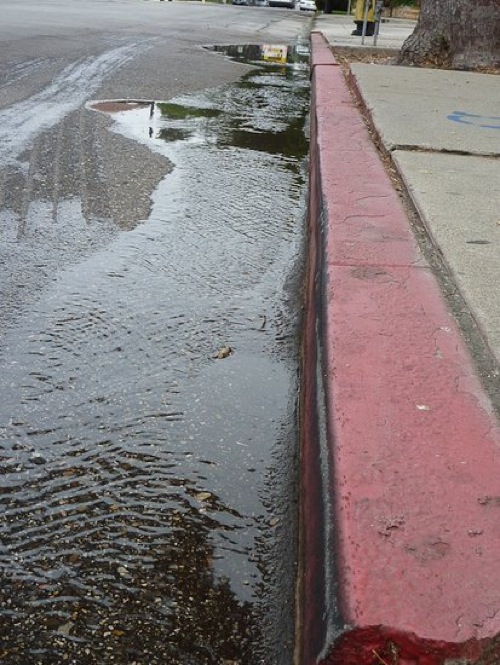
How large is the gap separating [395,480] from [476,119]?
4331 millimetres

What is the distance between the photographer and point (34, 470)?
1.87m

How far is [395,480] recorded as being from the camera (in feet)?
4.57

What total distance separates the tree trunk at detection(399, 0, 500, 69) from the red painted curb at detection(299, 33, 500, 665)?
22.4 feet

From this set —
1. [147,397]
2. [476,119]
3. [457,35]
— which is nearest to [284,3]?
[457,35]

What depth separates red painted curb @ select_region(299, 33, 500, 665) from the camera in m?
1.11

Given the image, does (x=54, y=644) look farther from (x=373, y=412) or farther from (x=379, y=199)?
(x=379, y=199)

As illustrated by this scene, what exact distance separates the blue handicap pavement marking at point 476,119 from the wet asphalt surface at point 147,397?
3.39 feet

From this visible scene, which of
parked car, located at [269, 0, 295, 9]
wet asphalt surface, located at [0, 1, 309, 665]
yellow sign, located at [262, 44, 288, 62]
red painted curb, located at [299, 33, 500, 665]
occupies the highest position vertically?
parked car, located at [269, 0, 295, 9]

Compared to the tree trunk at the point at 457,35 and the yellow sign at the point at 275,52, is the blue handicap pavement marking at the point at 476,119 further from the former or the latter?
the yellow sign at the point at 275,52

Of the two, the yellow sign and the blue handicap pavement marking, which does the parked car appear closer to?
the yellow sign

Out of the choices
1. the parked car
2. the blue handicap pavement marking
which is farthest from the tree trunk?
the parked car

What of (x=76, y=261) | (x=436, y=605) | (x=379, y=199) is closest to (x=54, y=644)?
(x=436, y=605)

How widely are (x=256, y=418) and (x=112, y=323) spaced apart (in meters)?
0.67

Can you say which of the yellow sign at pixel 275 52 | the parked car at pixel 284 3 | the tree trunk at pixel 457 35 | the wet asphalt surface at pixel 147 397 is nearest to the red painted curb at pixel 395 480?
the wet asphalt surface at pixel 147 397
